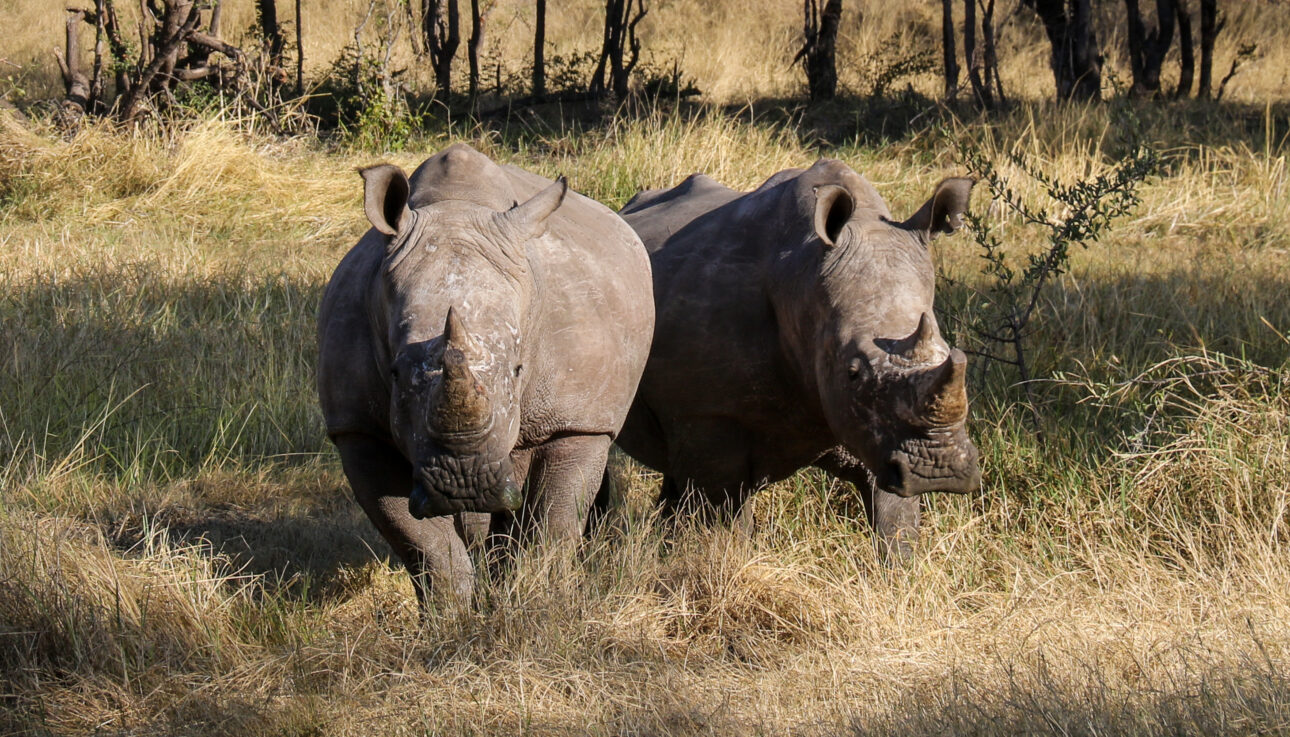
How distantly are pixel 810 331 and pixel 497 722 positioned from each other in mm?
1635

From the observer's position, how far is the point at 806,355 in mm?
4477

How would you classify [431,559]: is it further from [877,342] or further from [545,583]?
[877,342]

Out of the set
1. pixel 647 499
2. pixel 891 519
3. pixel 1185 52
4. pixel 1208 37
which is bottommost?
pixel 647 499

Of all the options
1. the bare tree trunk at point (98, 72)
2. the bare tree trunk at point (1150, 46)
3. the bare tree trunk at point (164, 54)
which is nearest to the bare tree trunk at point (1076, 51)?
the bare tree trunk at point (1150, 46)

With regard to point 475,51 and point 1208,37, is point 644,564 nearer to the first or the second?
point 475,51

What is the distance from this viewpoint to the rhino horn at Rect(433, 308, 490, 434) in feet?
11.0

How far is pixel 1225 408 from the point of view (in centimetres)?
548

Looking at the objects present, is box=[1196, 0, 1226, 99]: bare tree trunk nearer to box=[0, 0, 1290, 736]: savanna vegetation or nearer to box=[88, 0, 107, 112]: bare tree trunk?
box=[0, 0, 1290, 736]: savanna vegetation

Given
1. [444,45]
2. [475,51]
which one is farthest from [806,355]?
[475,51]

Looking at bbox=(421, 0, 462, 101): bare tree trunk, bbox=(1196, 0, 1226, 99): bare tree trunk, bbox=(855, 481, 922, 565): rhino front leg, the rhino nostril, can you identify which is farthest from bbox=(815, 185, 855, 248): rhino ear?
bbox=(1196, 0, 1226, 99): bare tree trunk

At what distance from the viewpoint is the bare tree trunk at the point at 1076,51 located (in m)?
12.0

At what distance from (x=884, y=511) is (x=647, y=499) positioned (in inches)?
47.0

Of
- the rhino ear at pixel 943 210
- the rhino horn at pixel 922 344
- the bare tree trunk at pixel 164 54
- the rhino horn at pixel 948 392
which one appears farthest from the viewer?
the bare tree trunk at pixel 164 54

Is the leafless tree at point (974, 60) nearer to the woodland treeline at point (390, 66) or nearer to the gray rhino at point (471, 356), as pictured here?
the woodland treeline at point (390, 66)
